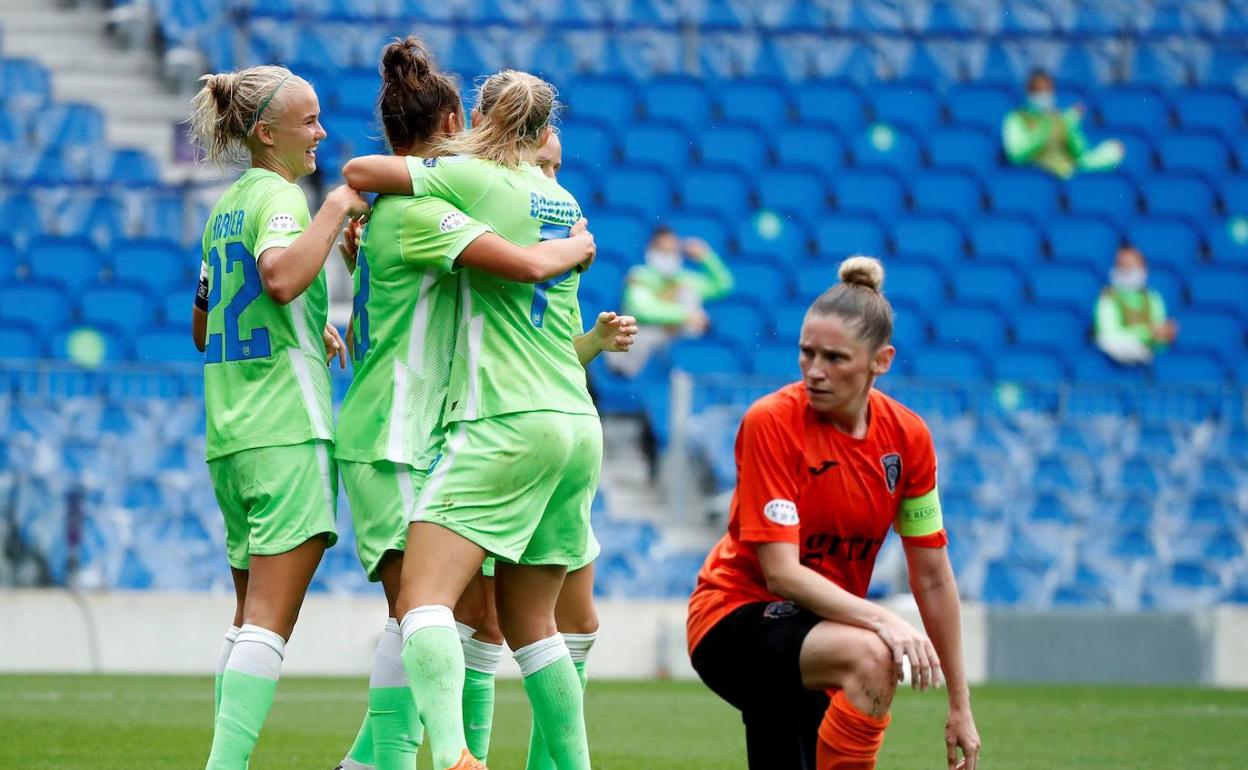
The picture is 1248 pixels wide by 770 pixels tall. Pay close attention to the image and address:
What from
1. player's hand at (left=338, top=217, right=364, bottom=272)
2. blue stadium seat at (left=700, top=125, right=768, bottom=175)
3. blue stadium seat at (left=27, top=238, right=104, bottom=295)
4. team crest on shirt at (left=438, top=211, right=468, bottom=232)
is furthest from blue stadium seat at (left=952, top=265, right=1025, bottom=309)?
team crest on shirt at (left=438, top=211, right=468, bottom=232)

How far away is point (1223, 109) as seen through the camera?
53.7ft

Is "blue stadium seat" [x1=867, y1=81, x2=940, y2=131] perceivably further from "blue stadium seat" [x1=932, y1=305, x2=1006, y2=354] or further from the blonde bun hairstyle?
the blonde bun hairstyle

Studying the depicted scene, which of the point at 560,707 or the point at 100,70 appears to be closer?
the point at 560,707

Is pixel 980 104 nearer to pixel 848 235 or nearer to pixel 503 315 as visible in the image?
pixel 848 235

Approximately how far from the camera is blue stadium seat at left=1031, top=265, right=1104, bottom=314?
1466 centimetres

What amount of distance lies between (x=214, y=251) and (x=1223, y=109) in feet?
44.7

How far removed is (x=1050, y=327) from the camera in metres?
14.3

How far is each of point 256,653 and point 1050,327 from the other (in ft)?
36.0

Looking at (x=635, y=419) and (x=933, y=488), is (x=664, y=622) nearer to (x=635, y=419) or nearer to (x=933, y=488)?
(x=635, y=419)

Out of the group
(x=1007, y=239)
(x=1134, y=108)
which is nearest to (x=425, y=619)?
(x=1007, y=239)

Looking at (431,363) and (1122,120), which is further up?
(1122,120)

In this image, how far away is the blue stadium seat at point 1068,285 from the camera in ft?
48.1

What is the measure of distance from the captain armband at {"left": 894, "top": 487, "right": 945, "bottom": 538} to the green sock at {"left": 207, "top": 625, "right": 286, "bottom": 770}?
5.14 ft

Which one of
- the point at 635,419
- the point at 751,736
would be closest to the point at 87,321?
the point at 635,419
